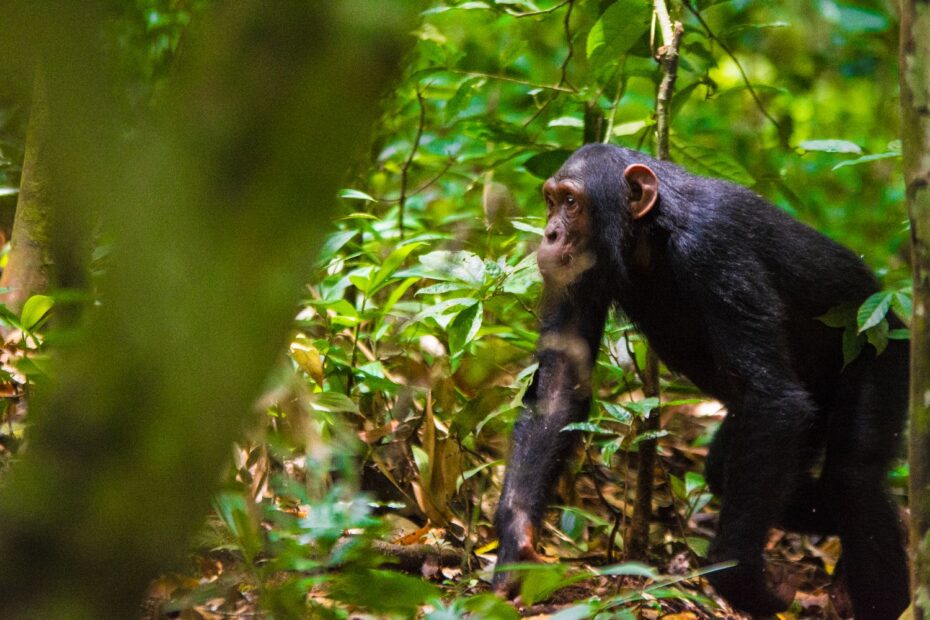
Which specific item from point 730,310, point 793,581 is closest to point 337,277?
point 730,310

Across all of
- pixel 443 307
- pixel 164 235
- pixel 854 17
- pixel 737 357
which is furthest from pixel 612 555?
pixel 854 17

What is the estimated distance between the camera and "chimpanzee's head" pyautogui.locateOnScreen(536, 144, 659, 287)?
4.80 meters

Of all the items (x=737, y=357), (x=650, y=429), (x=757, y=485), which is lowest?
(x=757, y=485)

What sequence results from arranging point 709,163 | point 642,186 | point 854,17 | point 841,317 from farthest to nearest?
point 854,17 < point 709,163 < point 642,186 < point 841,317

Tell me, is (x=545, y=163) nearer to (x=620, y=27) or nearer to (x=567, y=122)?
(x=567, y=122)

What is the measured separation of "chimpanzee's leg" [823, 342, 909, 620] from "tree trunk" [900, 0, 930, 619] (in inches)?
81.5

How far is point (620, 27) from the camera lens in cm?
507

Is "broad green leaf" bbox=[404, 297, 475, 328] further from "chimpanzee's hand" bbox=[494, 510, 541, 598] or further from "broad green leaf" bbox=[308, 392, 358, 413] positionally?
"chimpanzee's hand" bbox=[494, 510, 541, 598]

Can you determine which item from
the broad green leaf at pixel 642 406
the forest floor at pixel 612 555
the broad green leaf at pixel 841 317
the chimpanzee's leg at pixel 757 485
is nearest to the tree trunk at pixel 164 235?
the forest floor at pixel 612 555

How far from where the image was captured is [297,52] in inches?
60.4

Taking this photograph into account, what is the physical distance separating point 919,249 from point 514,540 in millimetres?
2269

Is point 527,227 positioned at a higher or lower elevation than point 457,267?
higher

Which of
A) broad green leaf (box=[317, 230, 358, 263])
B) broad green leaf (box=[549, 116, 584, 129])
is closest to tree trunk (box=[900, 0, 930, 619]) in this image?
broad green leaf (box=[317, 230, 358, 263])

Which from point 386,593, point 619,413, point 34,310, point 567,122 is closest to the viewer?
point 386,593
